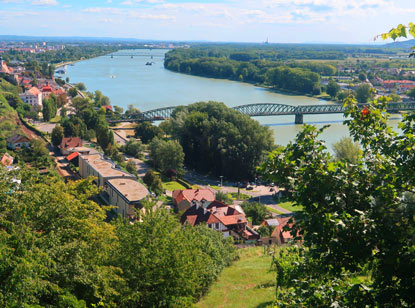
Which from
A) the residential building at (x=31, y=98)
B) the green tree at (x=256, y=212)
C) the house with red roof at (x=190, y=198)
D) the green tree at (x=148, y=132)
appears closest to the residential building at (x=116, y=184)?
the house with red roof at (x=190, y=198)

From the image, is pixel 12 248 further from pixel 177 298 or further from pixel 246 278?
pixel 246 278

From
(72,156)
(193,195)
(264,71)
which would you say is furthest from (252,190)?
(264,71)

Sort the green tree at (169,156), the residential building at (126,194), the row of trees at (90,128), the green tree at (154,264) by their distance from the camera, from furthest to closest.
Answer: the row of trees at (90,128), the green tree at (169,156), the residential building at (126,194), the green tree at (154,264)

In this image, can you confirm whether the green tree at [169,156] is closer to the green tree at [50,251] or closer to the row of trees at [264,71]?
the green tree at [50,251]

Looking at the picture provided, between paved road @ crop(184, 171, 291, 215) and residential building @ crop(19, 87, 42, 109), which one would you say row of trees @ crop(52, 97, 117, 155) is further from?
residential building @ crop(19, 87, 42, 109)

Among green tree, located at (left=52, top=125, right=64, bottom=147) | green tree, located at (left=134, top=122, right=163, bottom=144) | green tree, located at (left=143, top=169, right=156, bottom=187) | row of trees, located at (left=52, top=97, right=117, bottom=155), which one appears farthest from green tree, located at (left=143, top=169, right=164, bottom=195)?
green tree, located at (left=134, top=122, right=163, bottom=144)

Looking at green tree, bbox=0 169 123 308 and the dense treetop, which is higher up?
green tree, bbox=0 169 123 308
